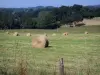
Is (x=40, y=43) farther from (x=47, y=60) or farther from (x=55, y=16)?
(x=55, y=16)

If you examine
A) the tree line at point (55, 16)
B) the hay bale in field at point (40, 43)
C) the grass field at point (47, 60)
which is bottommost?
the tree line at point (55, 16)

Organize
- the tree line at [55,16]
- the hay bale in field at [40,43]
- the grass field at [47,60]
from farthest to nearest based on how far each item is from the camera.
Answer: the tree line at [55,16], the hay bale in field at [40,43], the grass field at [47,60]

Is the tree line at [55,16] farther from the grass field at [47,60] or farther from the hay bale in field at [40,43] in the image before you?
the grass field at [47,60]

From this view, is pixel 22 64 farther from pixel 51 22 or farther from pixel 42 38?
pixel 51 22

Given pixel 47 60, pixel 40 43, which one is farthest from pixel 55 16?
pixel 47 60

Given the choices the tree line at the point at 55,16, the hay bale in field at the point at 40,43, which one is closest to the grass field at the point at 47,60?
the hay bale in field at the point at 40,43

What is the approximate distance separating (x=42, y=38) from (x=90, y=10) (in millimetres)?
75151

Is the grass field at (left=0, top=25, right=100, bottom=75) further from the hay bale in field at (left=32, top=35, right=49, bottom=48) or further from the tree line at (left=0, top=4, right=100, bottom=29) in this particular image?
the tree line at (left=0, top=4, right=100, bottom=29)

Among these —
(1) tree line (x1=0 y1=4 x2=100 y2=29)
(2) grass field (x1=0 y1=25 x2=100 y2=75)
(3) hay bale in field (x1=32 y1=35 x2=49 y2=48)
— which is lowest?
(1) tree line (x1=0 y1=4 x2=100 y2=29)

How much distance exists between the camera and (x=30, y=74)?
9219mm

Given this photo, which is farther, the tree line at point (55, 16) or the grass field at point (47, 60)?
the tree line at point (55, 16)

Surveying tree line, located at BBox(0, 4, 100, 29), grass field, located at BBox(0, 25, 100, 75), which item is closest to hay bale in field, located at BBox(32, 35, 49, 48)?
grass field, located at BBox(0, 25, 100, 75)

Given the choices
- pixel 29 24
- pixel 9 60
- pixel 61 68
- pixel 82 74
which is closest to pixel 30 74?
pixel 82 74

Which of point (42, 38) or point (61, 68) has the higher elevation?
point (61, 68)
